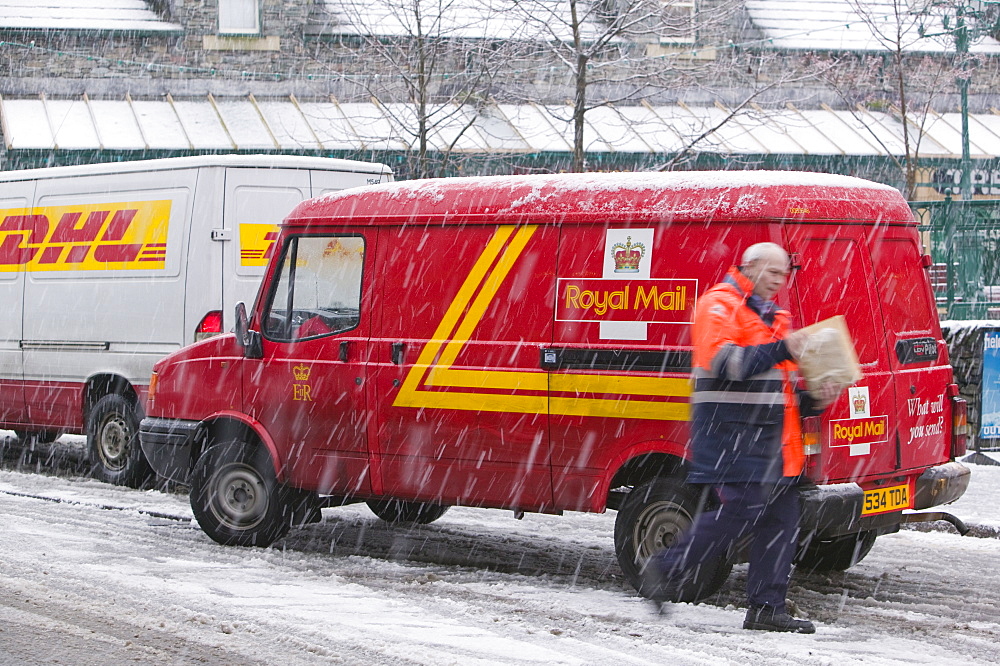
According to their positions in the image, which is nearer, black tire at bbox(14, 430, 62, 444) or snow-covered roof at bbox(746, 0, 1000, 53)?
black tire at bbox(14, 430, 62, 444)

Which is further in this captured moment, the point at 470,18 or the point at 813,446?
the point at 470,18

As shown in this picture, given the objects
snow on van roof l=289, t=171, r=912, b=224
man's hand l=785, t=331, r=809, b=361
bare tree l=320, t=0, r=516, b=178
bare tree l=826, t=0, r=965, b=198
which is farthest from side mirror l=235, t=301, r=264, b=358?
bare tree l=826, t=0, r=965, b=198

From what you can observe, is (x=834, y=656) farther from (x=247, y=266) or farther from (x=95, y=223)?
(x=95, y=223)

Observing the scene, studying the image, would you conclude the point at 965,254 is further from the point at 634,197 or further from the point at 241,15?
the point at 241,15

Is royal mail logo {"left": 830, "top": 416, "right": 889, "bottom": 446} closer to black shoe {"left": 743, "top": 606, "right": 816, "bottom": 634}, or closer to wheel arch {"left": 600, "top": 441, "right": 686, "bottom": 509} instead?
wheel arch {"left": 600, "top": 441, "right": 686, "bottom": 509}

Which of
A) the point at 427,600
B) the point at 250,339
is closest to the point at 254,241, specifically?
the point at 250,339

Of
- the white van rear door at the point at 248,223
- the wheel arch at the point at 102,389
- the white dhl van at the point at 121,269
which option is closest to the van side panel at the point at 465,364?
the white dhl van at the point at 121,269

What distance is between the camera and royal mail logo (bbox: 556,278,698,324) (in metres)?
6.89

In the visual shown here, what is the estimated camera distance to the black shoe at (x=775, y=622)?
619 centimetres

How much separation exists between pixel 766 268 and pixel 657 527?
164 cm

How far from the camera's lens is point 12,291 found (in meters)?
12.4

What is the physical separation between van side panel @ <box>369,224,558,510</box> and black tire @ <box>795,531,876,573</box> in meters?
1.65

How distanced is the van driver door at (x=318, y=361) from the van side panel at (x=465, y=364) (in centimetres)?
16

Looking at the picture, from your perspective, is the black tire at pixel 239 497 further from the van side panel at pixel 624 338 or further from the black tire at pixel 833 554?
the black tire at pixel 833 554
